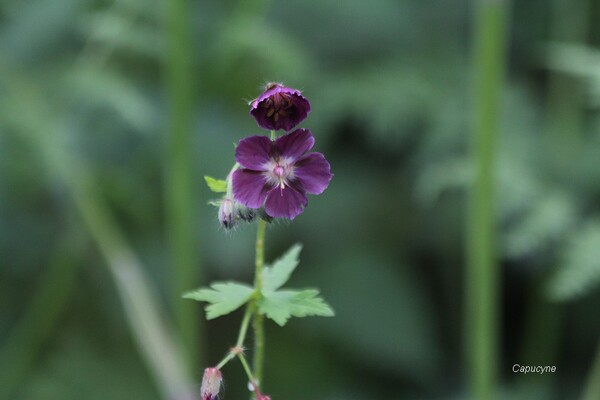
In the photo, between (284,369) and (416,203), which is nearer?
(284,369)

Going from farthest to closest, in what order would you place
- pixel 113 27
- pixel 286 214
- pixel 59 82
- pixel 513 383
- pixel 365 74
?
1. pixel 365 74
2. pixel 513 383
3. pixel 59 82
4. pixel 113 27
5. pixel 286 214

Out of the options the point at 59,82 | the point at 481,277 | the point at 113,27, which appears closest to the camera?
the point at 481,277

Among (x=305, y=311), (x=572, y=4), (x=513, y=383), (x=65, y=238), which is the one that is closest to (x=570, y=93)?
(x=572, y=4)

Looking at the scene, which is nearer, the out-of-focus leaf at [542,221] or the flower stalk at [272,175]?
the flower stalk at [272,175]

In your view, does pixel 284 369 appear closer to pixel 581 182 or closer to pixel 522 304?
pixel 522 304

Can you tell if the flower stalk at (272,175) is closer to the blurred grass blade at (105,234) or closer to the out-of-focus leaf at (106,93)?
the blurred grass blade at (105,234)

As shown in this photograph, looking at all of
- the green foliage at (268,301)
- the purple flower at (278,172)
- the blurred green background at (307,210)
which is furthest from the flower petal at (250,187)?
the blurred green background at (307,210)
